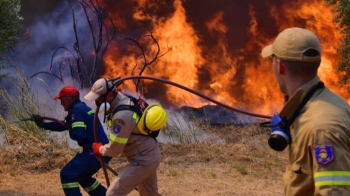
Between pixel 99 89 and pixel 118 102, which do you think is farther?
pixel 118 102

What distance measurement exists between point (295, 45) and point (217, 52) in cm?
918

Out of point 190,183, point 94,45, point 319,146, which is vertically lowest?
point 319,146

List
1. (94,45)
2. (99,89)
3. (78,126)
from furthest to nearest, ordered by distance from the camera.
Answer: (94,45), (78,126), (99,89)

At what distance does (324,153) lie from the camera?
7.74ft

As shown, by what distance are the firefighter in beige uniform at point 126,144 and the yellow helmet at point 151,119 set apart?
0.02 meters

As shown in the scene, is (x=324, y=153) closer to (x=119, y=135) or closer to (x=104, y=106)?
(x=119, y=135)

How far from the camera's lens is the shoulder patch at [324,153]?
7.74 ft

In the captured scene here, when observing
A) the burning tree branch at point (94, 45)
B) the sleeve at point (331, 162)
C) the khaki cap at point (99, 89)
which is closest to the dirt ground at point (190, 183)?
the burning tree branch at point (94, 45)

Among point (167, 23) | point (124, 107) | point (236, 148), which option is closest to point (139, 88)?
point (167, 23)

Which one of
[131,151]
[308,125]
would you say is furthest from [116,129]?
[308,125]

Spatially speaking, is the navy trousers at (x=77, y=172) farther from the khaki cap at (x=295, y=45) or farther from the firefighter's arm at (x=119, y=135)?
the khaki cap at (x=295, y=45)

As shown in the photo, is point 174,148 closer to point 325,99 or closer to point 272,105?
point 272,105

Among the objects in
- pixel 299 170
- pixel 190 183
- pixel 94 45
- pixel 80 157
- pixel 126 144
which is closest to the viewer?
pixel 299 170

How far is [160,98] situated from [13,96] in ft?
9.30
